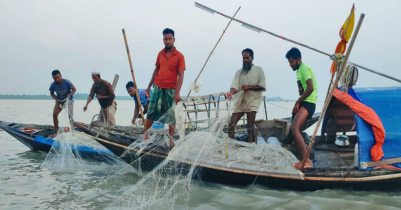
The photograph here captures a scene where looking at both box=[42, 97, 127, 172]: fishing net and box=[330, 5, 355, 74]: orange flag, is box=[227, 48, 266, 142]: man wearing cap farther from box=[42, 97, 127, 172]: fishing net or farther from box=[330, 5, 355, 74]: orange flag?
box=[42, 97, 127, 172]: fishing net

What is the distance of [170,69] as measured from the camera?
4.64 meters

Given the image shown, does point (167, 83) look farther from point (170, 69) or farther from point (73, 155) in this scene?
point (73, 155)

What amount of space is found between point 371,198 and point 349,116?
2241mm

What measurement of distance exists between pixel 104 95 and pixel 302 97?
545 centimetres

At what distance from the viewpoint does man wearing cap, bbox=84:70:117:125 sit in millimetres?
7305

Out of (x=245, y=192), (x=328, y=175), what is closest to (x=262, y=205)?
(x=245, y=192)

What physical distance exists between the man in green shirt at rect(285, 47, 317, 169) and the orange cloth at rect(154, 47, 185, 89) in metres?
1.86

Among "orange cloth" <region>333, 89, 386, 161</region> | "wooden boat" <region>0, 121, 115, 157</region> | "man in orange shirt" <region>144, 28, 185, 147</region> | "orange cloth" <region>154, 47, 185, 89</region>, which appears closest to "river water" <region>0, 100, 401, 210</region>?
"orange cloth" <region>333, 89, 386, 161</region>

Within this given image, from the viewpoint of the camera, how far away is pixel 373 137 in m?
3.83

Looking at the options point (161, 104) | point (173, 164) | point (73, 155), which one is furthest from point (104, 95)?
point (173, 164)

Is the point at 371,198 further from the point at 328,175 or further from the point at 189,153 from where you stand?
the point at 189,153

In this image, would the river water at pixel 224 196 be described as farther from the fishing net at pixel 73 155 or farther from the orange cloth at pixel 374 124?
the fishing net at pixel 73 155

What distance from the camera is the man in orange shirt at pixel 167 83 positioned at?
4551 mm

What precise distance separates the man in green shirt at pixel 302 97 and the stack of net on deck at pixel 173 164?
0.34m
